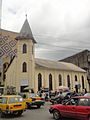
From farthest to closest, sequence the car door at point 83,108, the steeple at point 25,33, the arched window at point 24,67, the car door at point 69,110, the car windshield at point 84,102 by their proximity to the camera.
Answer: the steeple at point 25,33, the arched window at point 24,67, the car door at point 69,110, the car windshield at point 84,102, the car door at point 83,108

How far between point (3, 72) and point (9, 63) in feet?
8.36

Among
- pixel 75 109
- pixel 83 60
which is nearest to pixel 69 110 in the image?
pixel 75 109

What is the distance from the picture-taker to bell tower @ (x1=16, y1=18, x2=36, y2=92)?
43.4 metres

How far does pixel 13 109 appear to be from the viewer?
15.1 metres

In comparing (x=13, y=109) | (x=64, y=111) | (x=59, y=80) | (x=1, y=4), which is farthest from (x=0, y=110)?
(x=59, y=80)

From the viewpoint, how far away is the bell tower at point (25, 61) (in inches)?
1708

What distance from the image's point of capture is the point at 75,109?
12.4 m

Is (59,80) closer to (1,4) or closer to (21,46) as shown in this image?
(21,46)

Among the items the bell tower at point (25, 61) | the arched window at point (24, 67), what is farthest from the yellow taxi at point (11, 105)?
the arched window at point (24, 67)

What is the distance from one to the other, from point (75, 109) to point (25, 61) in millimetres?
32790

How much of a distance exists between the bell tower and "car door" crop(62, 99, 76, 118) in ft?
98.3

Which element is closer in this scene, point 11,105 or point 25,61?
point 11,105

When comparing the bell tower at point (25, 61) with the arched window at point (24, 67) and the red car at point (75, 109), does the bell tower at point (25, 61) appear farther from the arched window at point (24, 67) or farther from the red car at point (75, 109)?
the red car at point (75, 109)

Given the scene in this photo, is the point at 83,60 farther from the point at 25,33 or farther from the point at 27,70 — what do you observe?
the point at 27,70
